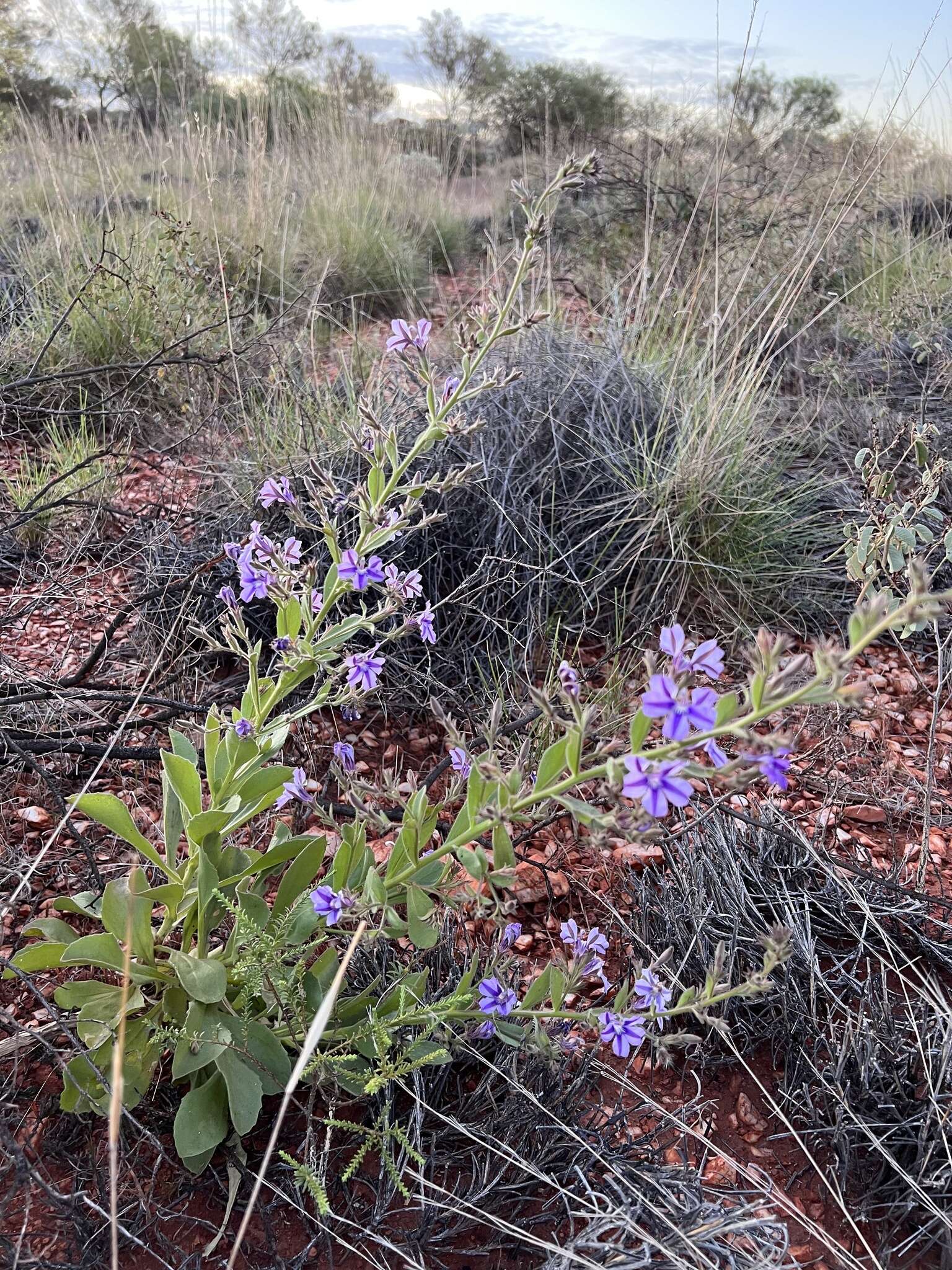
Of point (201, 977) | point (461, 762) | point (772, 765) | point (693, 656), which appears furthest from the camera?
point (461, 762)

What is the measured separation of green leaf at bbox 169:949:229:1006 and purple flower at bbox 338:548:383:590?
1.91 feet

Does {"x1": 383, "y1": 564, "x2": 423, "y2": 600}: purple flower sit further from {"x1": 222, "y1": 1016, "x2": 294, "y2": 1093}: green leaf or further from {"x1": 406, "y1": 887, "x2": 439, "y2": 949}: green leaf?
{"x1": 222, "y1": 1016, "x2": 294, "y2": 1093}: green leaf

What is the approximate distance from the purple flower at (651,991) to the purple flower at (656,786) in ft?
1.62

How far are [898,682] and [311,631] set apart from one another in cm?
215

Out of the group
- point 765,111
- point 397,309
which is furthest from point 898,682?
point 765,111

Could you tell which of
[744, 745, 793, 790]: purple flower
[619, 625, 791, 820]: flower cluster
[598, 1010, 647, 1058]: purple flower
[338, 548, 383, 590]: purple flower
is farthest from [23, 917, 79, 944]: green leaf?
[744, 745, 793, 790]: purple flower

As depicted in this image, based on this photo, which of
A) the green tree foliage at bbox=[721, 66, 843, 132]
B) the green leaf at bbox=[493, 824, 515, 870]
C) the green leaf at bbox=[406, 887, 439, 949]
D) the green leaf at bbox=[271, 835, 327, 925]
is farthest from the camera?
the green tree foliage at bbox=[721, 66, 843, 132]

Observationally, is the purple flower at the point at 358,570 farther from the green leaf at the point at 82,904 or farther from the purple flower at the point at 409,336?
the green leaf at the point at 82,904

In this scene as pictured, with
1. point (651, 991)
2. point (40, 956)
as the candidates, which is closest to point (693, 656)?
point (651, 991)

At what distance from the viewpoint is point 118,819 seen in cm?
134

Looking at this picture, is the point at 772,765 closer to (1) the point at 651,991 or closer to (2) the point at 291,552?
(1) the point at 651,991

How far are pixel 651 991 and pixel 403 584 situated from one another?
72cm

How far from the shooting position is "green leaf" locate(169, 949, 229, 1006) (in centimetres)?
118

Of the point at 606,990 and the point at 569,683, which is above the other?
the point at 569,683
